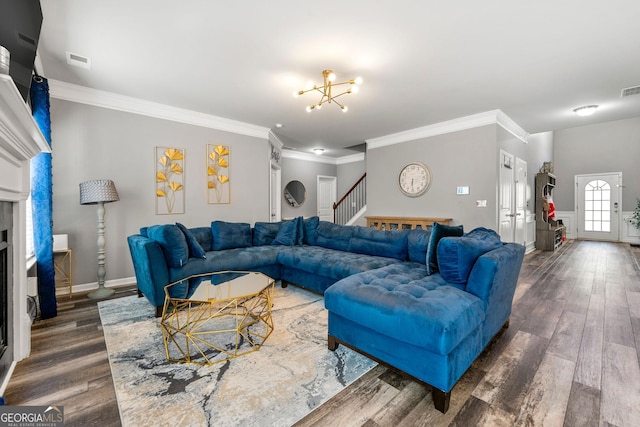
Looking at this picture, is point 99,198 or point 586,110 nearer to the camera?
point 99,198

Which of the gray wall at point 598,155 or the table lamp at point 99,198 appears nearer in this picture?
the table lamp at point 99,198

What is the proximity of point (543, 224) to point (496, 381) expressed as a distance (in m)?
6.61

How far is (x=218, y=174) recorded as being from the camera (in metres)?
4.79

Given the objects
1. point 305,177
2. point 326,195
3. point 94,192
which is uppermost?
point 305,177

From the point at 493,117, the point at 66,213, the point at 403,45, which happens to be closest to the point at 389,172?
the point at 493,117

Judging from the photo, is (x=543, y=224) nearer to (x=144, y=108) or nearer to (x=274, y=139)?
(x=274, y=139)

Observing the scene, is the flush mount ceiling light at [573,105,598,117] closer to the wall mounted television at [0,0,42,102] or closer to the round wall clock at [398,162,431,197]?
the round wall clock at [398,162,431,197]

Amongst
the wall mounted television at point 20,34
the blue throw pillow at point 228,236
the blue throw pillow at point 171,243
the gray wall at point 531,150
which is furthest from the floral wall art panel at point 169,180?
the gray wall at point 531,150

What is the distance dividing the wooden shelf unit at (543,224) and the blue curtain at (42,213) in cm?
886

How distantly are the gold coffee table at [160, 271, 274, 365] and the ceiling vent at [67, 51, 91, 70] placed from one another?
2.51 metres

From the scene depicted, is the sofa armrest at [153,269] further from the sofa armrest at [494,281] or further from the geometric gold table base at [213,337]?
the sofa armrest at [494,281]

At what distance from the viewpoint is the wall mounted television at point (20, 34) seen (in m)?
1.35

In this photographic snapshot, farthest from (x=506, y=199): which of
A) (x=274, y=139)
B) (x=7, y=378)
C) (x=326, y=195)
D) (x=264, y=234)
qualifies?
(x=7, y=378)

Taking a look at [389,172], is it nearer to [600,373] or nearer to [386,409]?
[600,373]
